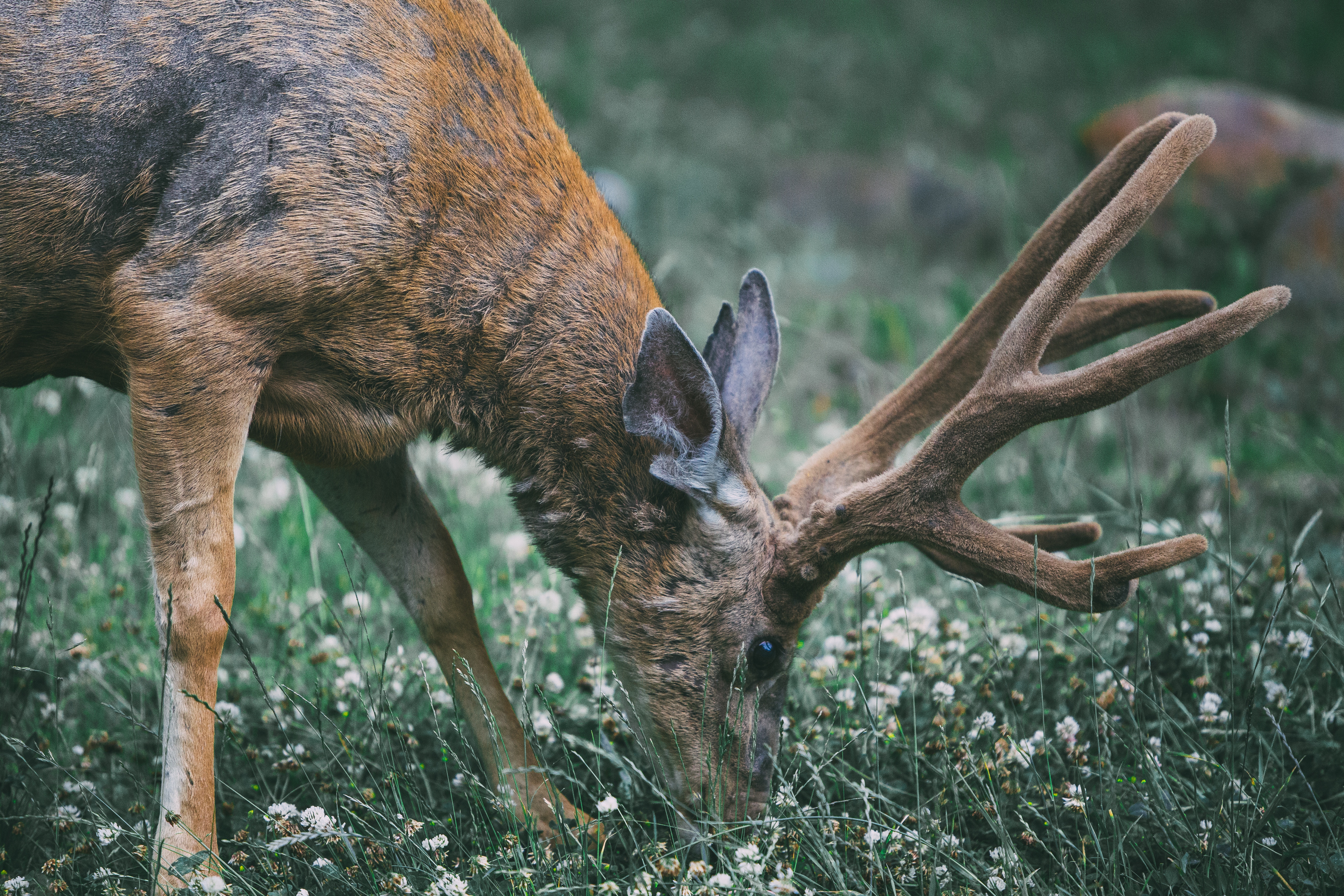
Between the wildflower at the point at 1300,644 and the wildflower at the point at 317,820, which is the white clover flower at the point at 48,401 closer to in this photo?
the wildflower at the point at 317,820

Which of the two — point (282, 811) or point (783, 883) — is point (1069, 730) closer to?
point (783, 883)

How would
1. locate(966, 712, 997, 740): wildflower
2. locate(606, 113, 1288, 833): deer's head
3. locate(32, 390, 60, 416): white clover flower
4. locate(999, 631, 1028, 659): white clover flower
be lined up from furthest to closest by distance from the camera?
locate(32, 390, 60, 416): white clover flower → locate(999, 631, 1028, 659): white clover flower → locate(966, 712, 997, 740): wildflower → locate(606, 113, 1288, 833): deer's head

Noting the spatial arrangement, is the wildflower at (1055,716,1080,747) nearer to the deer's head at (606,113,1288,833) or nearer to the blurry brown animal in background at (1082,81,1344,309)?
the deer's head at (606,113,1288,833)

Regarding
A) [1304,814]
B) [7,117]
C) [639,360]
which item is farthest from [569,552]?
[1304,814]

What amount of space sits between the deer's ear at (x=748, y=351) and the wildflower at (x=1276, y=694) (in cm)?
158

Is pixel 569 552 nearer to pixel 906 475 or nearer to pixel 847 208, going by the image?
pixel 906 475

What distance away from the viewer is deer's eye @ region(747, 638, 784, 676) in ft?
9.39

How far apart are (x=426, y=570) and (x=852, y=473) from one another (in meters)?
1.32

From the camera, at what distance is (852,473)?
304 centimetres

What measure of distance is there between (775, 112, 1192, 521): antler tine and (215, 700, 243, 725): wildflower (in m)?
1.62

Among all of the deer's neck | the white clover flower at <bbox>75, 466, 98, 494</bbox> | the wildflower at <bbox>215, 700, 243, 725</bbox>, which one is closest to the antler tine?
the deer's neck

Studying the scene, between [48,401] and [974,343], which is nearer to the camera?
[974,343]

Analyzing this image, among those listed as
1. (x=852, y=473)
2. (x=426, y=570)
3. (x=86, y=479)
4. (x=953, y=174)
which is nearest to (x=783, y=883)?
(x=852, y=473)

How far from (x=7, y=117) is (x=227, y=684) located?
1.83 meters
